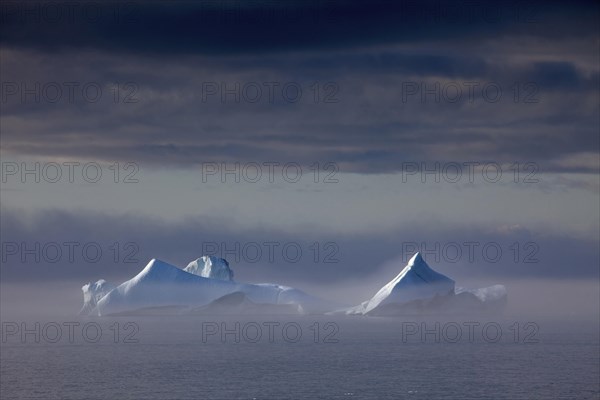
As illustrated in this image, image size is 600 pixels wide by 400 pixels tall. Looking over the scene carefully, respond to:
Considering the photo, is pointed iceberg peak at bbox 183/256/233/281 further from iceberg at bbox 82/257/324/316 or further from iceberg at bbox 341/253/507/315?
iceberg at bbox 341/253/507/315

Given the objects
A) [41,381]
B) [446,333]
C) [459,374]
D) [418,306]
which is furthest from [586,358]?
[446,333]

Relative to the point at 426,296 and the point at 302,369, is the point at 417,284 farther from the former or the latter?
the point at 302,369

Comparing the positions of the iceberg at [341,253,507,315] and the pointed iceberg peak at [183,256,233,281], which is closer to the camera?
the iceberg at [341,253,507,315]

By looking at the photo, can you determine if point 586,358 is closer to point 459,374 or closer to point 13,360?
point 459,374

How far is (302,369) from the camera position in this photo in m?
65.9

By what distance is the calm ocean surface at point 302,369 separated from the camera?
169 ft

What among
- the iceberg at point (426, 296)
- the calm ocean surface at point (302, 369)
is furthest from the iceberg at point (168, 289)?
the iceberg at point (426, 296)

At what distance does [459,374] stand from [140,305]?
45252mm

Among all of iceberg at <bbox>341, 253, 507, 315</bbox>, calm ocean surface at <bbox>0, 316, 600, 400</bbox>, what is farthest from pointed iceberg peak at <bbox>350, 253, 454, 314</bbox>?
calm ocean surface at <bbox>0, 316, 600, 400</bbox>

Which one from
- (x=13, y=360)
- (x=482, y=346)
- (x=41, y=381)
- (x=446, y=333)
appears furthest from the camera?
(x=446, y=333)

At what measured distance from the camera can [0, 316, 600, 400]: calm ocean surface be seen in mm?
51469

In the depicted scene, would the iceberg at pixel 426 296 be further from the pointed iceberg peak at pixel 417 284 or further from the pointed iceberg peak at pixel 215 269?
the pointed iceberg peak at pixel 215 269

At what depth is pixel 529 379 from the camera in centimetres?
5866

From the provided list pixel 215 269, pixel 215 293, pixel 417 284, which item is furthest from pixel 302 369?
pixel 215 269
